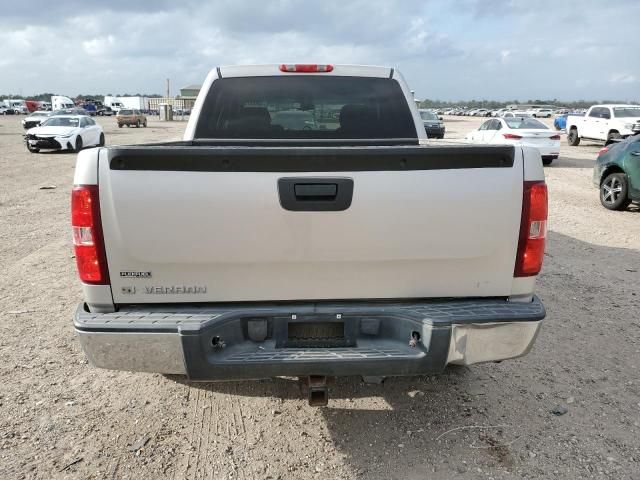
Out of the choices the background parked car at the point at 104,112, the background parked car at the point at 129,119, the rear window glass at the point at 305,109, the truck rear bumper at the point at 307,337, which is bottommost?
the background parked car at the point at 104,112

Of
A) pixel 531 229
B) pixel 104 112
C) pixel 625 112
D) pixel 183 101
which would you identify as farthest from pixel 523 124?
pixel 104 112

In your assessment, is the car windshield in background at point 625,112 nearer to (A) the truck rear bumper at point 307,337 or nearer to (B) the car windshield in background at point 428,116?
(B) the car windshield in background at point 428,116

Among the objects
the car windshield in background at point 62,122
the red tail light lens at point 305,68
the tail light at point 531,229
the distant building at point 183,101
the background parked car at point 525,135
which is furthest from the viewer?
the distant building at point 183,101

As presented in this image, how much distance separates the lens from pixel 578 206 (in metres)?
10.7

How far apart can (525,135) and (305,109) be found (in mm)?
13784

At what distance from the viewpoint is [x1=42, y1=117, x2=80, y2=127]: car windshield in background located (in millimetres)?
21938

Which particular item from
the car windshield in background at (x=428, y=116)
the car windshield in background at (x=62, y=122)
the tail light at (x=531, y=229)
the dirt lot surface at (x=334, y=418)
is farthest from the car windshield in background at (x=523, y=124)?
the car windshield in background at (x=62, y=122)

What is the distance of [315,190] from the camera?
238 cm

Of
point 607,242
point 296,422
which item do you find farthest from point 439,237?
point 607,242

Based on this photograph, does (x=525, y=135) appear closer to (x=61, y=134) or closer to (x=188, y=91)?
(x=61, y=134)

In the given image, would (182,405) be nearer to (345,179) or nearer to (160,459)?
(160,459)

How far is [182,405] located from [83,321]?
1.18 meters

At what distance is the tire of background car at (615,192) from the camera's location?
974 cm

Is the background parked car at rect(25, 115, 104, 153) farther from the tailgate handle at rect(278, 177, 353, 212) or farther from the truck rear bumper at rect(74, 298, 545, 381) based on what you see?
the tailgate handle at rect(278, 177, 353, 212)
